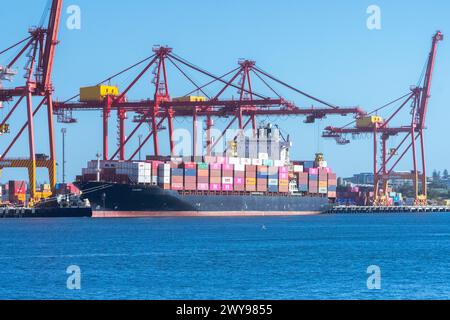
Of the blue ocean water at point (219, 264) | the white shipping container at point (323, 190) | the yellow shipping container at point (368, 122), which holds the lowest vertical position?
the blue ocean water at point (219, 264)

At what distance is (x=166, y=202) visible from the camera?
8944cm

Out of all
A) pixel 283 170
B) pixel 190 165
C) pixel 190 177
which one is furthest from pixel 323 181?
pixel 190 177

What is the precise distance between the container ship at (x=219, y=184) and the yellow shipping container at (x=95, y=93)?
5.85 meters

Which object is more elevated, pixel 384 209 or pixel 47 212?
pixel 47 212

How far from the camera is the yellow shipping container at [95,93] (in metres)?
90.5

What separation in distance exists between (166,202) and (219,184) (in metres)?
6.61

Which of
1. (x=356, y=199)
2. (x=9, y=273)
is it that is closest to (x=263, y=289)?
(x=9, y=273)

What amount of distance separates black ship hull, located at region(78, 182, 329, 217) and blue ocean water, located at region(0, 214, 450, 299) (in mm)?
22285

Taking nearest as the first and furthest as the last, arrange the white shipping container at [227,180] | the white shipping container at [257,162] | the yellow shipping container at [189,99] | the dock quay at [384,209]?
the white shipping container at [227,180], the yellow shipping container at [189,99], the white shipping container at [257,162], the dock quay at [384,209]

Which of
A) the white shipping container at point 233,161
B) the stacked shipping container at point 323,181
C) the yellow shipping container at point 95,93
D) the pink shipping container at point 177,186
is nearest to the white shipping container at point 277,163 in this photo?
the white shipping container at point 233,161

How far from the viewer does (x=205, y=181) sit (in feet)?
303

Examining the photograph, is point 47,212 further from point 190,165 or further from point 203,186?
point 203,186

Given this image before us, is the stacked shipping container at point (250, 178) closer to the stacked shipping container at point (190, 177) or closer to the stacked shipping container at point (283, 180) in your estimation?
the stacked shipping container at point (283, 180)

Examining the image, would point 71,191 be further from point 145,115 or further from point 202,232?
point 202,232
